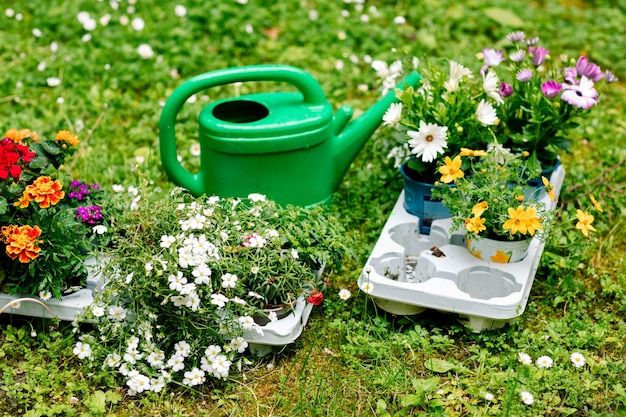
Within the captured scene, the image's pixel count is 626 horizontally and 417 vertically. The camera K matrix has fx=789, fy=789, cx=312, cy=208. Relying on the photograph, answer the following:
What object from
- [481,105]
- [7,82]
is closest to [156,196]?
[481,105]

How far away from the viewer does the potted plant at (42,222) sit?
204 cm

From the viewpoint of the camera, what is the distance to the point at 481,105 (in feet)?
7.67

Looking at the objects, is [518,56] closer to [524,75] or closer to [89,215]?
[524,75]

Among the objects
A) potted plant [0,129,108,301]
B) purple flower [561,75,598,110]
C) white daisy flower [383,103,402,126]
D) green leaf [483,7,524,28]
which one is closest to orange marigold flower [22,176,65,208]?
potted plant [0,129,108,301]

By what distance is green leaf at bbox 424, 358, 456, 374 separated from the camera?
208cm

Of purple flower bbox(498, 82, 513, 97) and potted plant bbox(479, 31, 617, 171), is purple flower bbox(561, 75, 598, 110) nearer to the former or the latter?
potted plant bbox(479, 31, 617, 171)

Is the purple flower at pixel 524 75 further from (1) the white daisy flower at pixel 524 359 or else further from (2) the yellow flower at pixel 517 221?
(1) the white daisy flower at pixel 524 359

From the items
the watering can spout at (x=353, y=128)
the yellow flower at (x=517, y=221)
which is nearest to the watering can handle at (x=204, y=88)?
the watering can spout at (x=353, y=128)

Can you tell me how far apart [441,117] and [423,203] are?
0.28 metres

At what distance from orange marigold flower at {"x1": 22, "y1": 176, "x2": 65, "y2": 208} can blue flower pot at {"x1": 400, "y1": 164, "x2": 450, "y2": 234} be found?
3.42ft

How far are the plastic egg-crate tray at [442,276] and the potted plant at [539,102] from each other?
7.7 inches

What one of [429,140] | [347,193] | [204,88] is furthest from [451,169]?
[204,88]

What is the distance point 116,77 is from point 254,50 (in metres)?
0.66

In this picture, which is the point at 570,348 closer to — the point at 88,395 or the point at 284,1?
the point at 88,395
